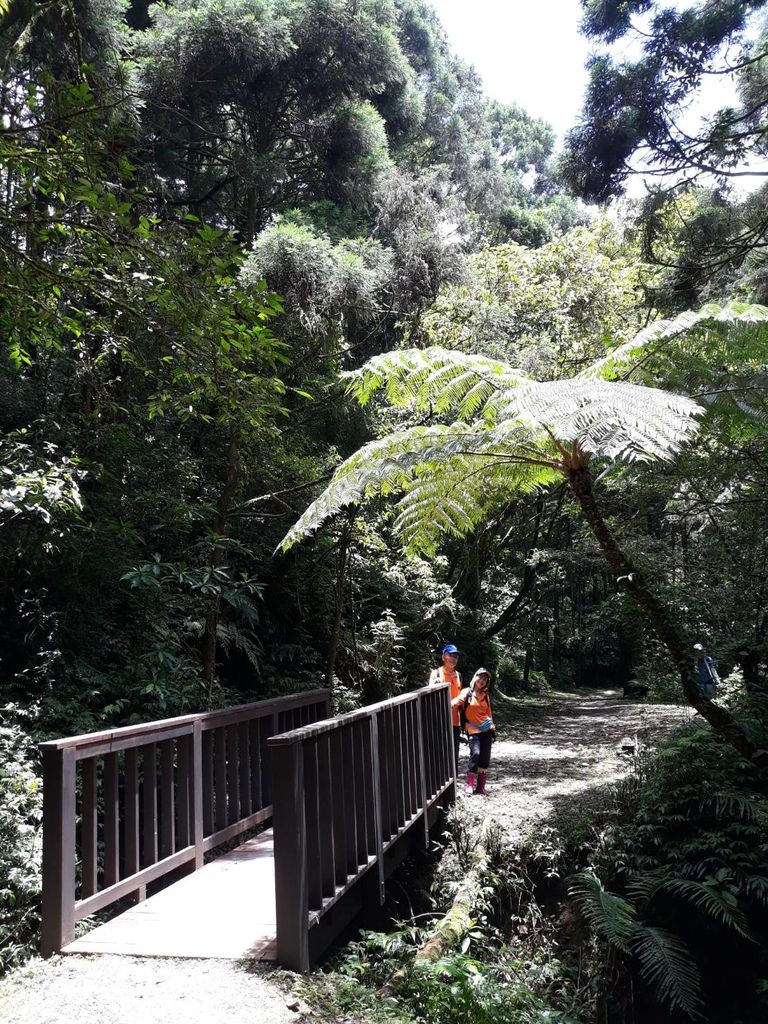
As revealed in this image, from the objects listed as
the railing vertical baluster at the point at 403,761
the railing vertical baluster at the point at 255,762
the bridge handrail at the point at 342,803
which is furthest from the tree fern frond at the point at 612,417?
the railing vertical baluster at the point at 255,762

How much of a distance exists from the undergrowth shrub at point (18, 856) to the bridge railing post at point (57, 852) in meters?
0.85

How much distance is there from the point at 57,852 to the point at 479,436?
378 cm

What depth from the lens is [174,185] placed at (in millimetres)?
12211

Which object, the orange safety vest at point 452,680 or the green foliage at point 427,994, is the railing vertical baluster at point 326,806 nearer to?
the green foliage at point 427,994

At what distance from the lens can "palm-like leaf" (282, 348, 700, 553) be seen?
184 inches

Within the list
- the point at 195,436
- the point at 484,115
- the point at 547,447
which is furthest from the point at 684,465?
the point at 484,115

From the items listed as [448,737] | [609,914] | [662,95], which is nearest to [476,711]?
[448,737]

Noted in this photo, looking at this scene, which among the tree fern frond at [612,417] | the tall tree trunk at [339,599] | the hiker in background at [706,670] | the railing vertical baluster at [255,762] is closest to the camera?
the tree fern frond at [612,417]

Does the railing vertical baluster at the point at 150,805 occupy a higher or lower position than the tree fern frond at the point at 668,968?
higher

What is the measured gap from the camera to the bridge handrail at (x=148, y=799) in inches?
147

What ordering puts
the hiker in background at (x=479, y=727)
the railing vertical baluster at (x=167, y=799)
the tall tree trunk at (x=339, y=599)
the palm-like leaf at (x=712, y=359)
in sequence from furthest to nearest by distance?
the tall tree trunk at (x=339, y=599) < the hiker in background at (x=479, y=727) < the palm-like leaf at (x=712, y=359) < the railing vertical baluster at (x=167, y=799)

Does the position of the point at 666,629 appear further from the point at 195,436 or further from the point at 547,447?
the point at 195,436

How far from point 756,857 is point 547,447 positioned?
343 centimetres

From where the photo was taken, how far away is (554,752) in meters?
11.2
